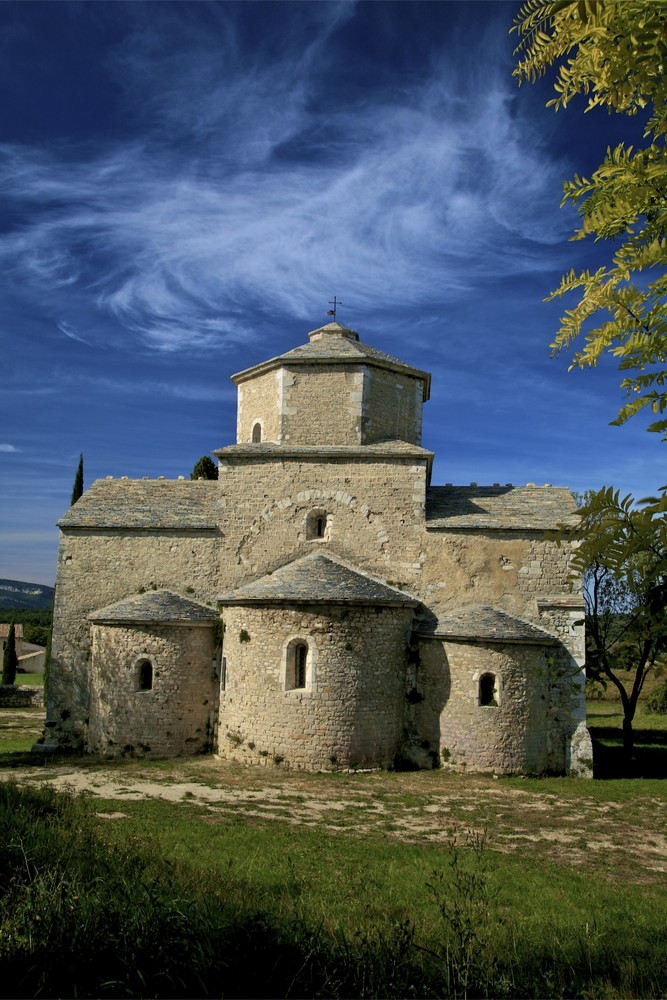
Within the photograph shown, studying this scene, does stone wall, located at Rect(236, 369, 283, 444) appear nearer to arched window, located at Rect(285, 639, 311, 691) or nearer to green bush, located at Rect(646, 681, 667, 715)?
arched window, located at Rect(285, 639, 311, 691)

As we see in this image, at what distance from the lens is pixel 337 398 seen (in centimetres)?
1850

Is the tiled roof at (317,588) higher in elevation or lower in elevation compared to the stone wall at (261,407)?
lower

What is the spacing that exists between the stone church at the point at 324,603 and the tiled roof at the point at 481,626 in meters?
0.05

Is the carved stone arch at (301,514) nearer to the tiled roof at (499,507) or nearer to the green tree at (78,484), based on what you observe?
the tiled roof at (499,507)

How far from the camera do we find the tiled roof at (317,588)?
15.4m

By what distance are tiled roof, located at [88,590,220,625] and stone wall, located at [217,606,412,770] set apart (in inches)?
56.2

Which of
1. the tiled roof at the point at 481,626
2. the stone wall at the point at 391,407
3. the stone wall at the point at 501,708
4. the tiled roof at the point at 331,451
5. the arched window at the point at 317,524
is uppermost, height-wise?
the stone wall at the point at 391,407

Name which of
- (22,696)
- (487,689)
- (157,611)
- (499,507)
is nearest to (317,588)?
(157,611)

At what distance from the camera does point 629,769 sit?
17172mm

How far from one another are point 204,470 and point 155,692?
10.7 m

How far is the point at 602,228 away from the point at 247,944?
4.91 meters

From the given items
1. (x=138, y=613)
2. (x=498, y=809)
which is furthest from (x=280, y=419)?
(x=498, y=809)

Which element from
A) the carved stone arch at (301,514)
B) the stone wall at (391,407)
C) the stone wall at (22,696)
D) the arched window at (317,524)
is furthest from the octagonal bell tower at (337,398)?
the stone wall at (22,696)

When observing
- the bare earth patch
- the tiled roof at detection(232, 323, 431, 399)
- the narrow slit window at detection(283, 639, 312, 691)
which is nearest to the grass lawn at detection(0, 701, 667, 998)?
the bare earth patch
